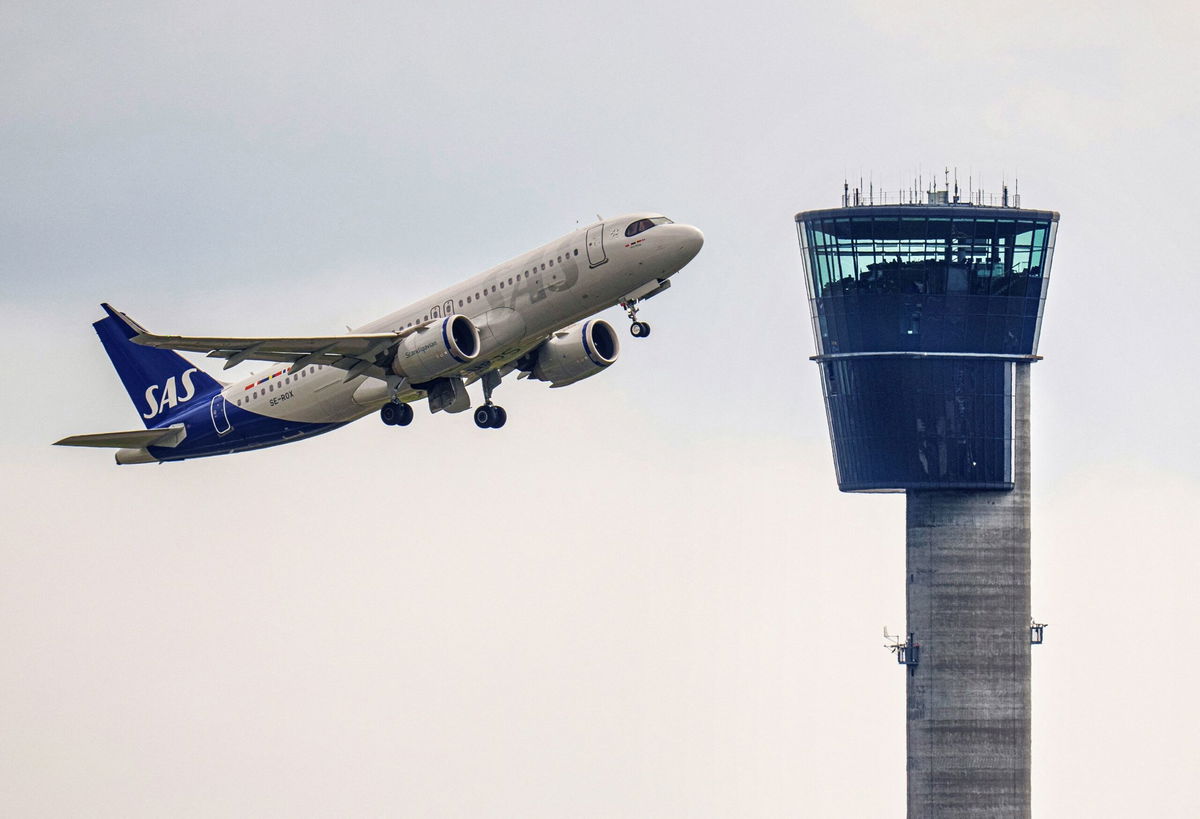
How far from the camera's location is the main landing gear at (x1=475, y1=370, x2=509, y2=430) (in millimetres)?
118438

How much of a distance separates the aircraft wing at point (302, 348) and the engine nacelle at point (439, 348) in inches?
59.2

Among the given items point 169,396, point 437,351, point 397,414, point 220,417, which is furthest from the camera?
point 169,396

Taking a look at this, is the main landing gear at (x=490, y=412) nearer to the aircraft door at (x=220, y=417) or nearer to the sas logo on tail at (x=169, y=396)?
the aircraft door at (x=220, y=417)

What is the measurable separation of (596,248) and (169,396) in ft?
98.9

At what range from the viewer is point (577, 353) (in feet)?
384

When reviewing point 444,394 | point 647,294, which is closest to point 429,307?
point 444,394

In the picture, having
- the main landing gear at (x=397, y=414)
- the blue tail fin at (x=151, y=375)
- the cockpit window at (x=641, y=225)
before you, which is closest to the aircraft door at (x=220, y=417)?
the blue tail fin at (x=151, y=375)

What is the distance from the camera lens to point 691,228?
108062 millimetres

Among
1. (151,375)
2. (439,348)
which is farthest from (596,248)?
(151,375)

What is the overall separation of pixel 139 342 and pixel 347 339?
935 centimetres

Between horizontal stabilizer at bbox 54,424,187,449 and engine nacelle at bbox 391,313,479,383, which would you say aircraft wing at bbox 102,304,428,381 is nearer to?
engine nacelle at bbox 391,313,479,383

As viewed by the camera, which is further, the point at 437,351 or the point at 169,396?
the point at 169,396

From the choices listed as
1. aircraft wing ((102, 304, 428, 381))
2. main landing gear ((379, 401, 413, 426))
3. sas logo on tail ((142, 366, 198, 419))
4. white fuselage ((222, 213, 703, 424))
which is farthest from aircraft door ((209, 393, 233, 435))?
main landing gear ((379, 401, 413, 426))

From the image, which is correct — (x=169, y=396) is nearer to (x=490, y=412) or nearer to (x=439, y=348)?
(x=490, y=412)
